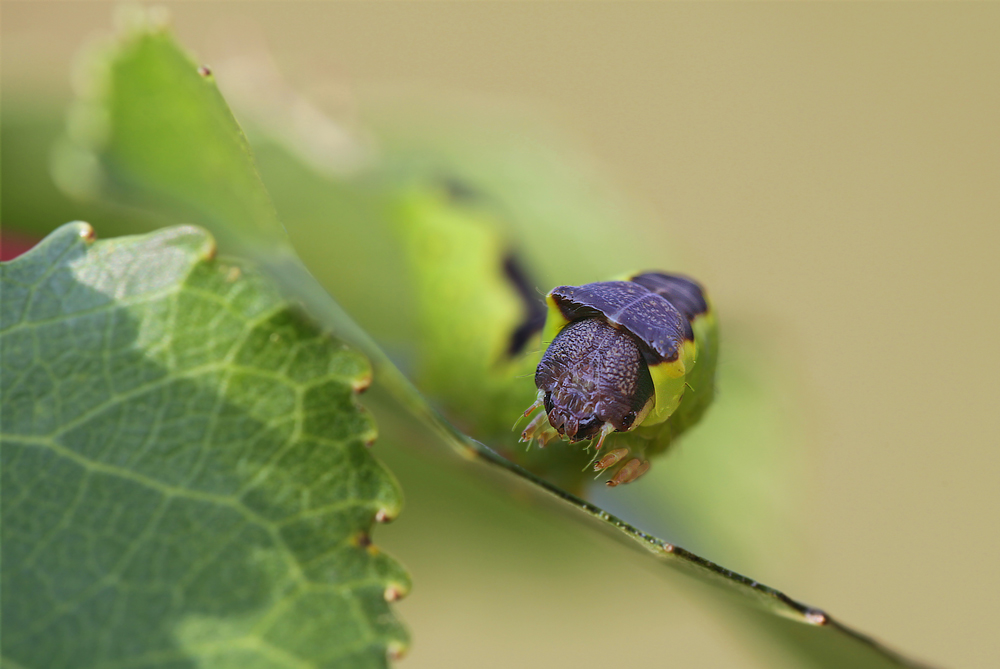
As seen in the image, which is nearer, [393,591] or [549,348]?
[393,591]

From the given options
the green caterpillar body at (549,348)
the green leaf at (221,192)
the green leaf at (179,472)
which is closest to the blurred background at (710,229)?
the green caterpillar body at (549,348)

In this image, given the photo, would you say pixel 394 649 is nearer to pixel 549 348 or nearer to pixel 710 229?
pixel 549 348

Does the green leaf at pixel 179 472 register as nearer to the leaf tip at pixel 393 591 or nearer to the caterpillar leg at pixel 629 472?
the leaf tip at pixel 393 591

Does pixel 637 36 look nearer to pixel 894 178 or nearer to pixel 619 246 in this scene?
pixel 894 178

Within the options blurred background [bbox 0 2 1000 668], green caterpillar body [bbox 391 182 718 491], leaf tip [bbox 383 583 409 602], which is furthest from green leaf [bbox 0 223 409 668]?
blurred background [bbox 0 2 1000 668]

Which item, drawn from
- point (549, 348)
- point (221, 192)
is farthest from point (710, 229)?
point (549, 348)
